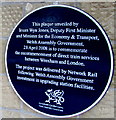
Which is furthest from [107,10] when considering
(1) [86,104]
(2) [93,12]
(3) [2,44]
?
(3) [2,44]

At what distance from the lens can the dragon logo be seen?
2.41 m

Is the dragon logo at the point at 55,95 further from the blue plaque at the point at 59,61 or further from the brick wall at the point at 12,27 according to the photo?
the brick wall at the point at 12,27

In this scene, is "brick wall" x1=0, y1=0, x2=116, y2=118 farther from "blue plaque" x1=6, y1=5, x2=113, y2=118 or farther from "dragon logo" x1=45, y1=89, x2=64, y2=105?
"dragon logo" x1=45, y1=89, x2=64, y2=105

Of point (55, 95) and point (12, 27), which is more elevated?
point (12, 27)

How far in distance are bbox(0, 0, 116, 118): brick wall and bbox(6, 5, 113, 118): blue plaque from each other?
0.06 m

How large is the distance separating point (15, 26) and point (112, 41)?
103 cm

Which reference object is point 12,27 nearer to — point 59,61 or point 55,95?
point 59,61


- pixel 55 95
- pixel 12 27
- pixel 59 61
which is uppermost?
pixel 12 27

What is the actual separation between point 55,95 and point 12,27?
0.86m

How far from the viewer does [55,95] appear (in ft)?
7.99

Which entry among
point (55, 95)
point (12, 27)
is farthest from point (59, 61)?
point (12, 27)

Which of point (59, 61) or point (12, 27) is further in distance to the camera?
point (12, 27)

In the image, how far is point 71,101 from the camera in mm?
2367

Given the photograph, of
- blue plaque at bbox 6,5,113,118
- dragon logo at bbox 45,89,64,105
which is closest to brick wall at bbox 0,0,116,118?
blue plaque at bbox 6,5,113,118
